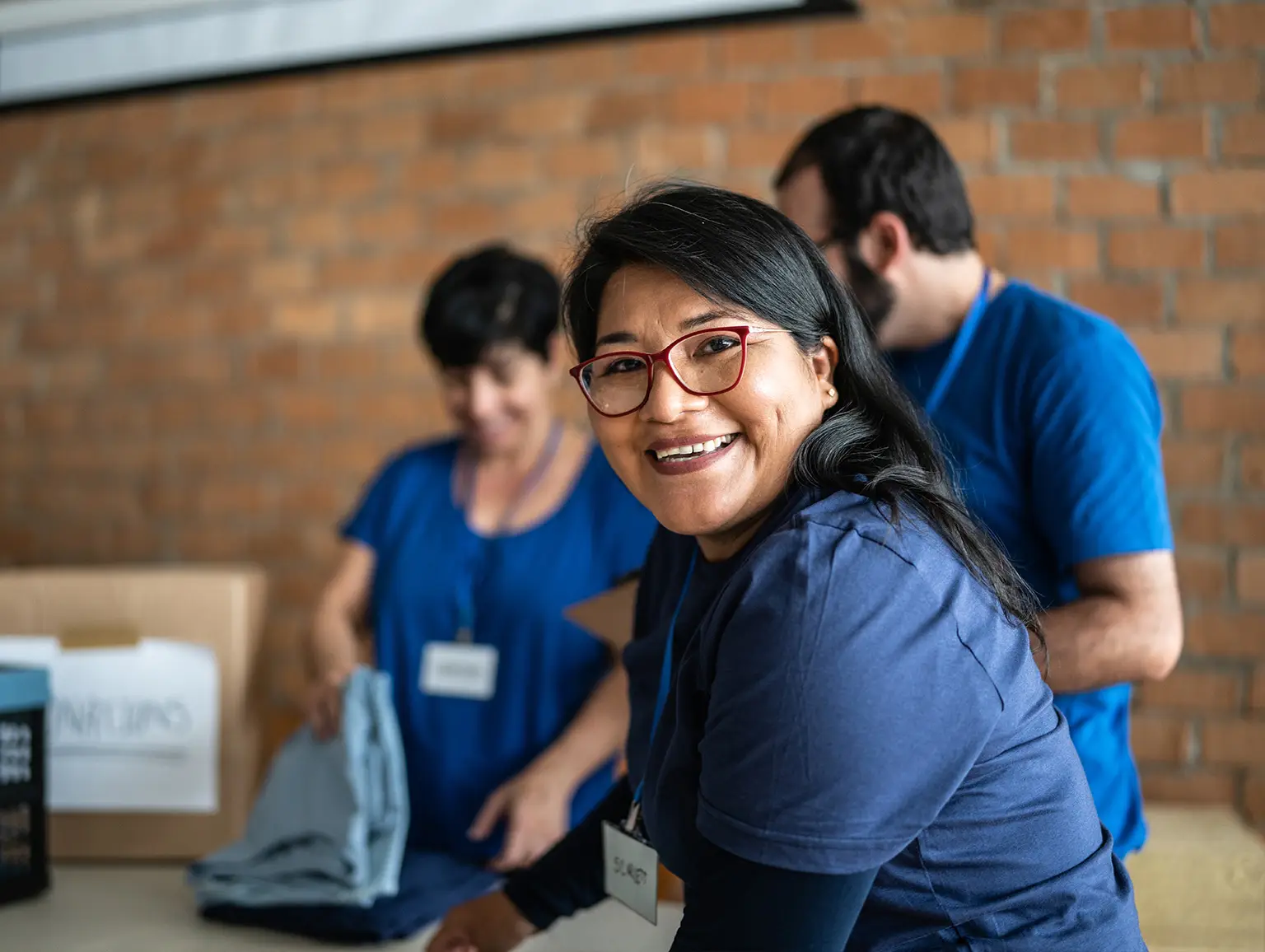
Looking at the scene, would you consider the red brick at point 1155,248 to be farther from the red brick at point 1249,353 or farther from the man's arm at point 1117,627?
the man's arm at point 1117,627

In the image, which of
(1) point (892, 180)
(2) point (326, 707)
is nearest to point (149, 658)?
(2) point (326, 707)

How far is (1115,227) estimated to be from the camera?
2094mm

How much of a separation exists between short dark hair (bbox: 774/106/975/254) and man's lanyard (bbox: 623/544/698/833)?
560mm

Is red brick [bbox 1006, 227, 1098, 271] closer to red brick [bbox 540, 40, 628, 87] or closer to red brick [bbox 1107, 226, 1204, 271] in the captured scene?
red brick [bbox 1107, 226, 1204, 271]

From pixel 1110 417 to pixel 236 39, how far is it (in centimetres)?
121

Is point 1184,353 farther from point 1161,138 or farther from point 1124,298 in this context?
point 1161,138

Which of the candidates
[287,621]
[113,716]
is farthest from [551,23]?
[287,621]

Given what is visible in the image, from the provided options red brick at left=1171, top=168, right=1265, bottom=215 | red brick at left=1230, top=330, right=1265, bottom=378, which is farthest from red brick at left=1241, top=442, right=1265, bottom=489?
red brick at left=1171, top=168, right=1265, bottom=215

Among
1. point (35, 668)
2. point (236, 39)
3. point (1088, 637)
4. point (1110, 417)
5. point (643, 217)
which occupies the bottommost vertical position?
point (35, 668)

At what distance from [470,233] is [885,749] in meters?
1.99

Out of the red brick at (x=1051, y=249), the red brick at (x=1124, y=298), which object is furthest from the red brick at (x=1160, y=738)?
the red brick at (x=1051, y=249)

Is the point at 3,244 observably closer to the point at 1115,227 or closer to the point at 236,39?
the point at 236,39

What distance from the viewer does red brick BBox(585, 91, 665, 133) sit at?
2359 mm

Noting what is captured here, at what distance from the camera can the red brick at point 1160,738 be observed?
2070mm
